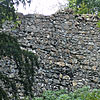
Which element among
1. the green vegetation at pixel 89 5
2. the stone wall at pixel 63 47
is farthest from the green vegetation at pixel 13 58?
the green vegetation at pixel 89 5

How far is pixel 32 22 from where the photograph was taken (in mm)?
6203

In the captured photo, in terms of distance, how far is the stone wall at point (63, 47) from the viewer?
18.7ft

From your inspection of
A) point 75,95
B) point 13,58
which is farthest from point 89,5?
point 13,58

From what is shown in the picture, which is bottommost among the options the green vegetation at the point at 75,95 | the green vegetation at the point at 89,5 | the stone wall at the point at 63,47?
the green vegetation at the point at 75,95

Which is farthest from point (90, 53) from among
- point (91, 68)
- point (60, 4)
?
point (60, 4)

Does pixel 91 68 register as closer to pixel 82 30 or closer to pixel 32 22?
pixel 82 30

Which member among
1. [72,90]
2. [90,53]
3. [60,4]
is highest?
[60,4]

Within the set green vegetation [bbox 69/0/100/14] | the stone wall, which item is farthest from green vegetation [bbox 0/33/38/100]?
green vegetation [bbox 69/0/100/14]

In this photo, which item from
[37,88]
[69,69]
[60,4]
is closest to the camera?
[37,88]

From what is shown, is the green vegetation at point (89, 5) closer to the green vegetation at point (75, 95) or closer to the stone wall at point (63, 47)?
the stone wall at point (63, 47)

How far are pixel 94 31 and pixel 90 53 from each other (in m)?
0.78

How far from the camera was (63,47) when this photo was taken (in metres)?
6.08

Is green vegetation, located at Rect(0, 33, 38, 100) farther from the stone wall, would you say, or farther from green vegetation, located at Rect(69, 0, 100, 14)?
green vegetation, located at Rect(69, 0, 100, 14)

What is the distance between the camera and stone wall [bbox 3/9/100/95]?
18.7 feet
